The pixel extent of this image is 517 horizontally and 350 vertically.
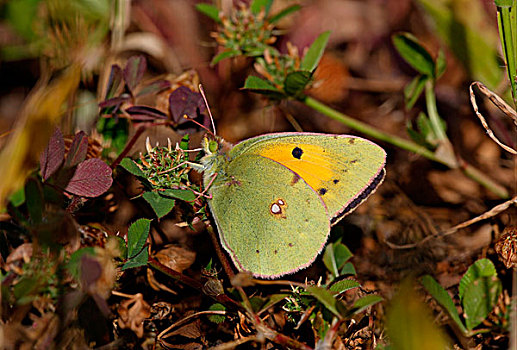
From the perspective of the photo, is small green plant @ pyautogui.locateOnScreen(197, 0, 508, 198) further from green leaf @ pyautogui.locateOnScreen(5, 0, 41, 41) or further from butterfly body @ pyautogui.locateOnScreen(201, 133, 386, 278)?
green leaf @ pyautogui.locateOnScreen(5, 0, 41, 41)

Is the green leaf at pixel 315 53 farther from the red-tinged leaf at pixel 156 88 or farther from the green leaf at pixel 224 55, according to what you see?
the red-tinged leaf at pixel 156 88

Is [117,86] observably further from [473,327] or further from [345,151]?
[473,327]

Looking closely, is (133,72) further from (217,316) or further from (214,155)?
(217,316)

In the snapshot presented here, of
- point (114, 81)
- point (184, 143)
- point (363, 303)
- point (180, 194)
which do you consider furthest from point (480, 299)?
point (114, 81)

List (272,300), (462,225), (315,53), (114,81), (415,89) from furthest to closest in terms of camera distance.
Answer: (415,89)
(315,53)
(114,81)
(462,225)
(272,300)

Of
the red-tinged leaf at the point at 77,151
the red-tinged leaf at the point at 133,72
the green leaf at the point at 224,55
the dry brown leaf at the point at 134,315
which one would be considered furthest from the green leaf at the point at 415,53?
the dry brown leaf at the point at 134,315
